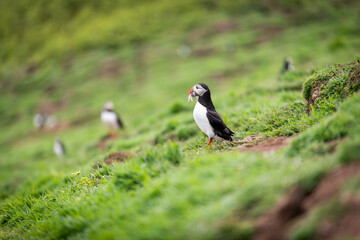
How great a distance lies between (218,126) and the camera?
5492 millimetres

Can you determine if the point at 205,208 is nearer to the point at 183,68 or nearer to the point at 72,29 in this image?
the point at 183,68

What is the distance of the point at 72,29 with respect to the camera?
40969 millimetres

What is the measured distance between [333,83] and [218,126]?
2216mm

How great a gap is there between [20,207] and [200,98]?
155 inches

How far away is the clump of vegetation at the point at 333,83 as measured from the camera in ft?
16.2

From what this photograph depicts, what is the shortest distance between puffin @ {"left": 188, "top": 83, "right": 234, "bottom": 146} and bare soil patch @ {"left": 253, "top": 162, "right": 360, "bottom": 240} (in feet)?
8.68

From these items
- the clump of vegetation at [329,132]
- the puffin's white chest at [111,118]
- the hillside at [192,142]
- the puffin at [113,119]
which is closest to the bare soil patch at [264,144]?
the hillside at [192,142]

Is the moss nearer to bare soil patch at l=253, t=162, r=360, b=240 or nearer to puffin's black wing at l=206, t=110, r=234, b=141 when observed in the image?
bare soil patch at l=253, t=162, r=360, b=240

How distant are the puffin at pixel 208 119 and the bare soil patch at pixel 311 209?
265cm

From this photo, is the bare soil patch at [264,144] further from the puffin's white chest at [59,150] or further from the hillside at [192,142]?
the puffin's white chest at [59,150]

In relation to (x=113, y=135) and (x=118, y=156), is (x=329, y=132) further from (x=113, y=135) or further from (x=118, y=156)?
(x=113, y=135)

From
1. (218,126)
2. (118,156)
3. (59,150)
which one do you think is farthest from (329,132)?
(59,150)

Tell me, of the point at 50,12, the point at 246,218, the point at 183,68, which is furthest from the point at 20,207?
the point at 50,12

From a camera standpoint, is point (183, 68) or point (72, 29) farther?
point (72, 29)
